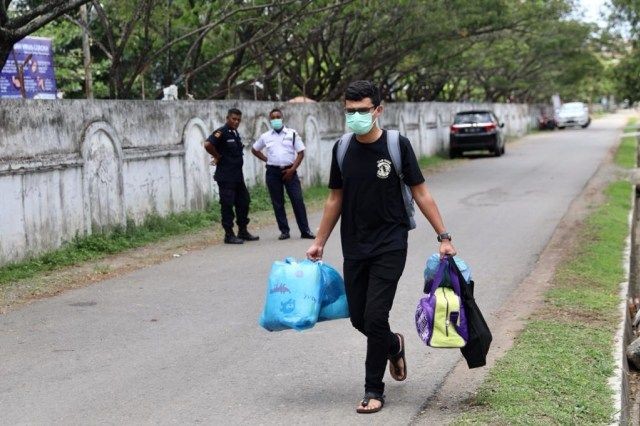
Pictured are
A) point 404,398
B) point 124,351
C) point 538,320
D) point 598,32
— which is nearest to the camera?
point 404,398

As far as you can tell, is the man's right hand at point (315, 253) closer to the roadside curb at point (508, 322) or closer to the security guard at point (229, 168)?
the roadside curb at point (508, 322)

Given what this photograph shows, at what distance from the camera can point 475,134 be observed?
33.4 m

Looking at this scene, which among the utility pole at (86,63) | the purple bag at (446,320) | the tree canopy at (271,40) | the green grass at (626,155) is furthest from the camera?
the green grass at (626,155)

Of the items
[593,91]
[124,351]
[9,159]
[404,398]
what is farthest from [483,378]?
[593,91]

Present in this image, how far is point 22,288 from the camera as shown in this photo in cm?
1024

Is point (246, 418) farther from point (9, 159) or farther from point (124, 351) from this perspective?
point (9, 159)

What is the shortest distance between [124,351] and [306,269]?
220 centimetres

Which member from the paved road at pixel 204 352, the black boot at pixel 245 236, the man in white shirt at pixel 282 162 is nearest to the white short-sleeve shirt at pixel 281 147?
the man in white shirt at pixel 282 162

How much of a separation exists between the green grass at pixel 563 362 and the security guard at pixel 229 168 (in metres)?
4.60

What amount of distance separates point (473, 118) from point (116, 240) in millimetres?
22473

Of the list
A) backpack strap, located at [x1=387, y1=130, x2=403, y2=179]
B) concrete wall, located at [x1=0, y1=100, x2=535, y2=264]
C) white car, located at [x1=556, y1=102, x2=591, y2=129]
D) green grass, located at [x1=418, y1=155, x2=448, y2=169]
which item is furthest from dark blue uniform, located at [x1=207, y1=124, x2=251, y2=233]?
white car, located at [x1=556, y1=102, x2=591, y2=129]

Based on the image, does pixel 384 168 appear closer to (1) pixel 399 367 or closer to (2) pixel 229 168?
(1) pixel 399 367

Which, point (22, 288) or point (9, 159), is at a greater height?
point (9, 159)

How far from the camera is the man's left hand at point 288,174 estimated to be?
522 inches
